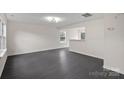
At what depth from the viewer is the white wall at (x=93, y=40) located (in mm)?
4473

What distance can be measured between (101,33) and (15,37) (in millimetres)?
5262

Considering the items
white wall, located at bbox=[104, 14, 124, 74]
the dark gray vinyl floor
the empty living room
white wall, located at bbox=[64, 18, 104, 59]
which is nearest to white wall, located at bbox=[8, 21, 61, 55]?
the empty living room

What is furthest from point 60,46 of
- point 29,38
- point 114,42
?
point 114,42

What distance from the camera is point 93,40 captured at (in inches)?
194

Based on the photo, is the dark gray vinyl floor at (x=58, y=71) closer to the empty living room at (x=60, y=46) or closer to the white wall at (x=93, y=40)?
the empty living room at (x=60, y=46)

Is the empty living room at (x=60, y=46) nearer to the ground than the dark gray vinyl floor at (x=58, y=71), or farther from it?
farther from it

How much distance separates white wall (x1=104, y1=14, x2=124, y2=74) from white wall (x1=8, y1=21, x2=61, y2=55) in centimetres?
518

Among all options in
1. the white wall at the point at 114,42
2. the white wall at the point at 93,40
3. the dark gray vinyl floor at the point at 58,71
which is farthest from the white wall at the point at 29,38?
the white wall at the point at 114,42

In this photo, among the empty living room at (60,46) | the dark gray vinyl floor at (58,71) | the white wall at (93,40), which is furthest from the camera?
the white wall at (93,40)

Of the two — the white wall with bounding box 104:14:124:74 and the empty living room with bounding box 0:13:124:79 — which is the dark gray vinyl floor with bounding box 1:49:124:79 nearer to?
the empty living room with bounding box 0:13:124:79

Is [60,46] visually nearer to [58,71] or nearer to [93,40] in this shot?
[93,40]

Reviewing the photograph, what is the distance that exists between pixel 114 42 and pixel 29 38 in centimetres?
547

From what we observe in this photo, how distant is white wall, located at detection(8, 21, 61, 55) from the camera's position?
214 inches
